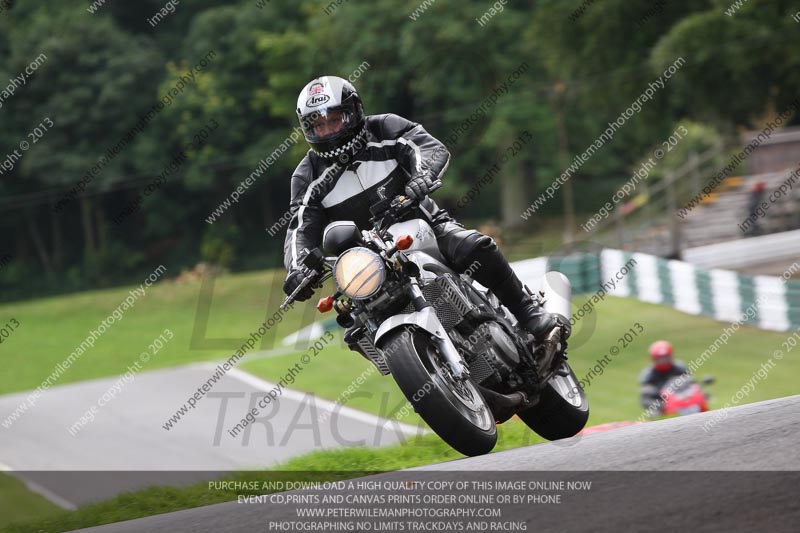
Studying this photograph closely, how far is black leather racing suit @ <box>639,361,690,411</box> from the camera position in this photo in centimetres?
1170

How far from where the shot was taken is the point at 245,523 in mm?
4559

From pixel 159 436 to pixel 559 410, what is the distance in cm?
1068

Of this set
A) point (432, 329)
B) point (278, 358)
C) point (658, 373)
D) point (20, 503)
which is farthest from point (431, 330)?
point (278, 358)

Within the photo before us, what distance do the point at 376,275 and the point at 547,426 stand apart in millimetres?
2129

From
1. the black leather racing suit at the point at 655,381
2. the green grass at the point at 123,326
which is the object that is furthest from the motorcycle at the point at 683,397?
the green grass at the point at 123,326

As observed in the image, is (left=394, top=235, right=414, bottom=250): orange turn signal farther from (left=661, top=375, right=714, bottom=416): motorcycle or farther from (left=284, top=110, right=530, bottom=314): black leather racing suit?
(left=661, top=375, right=714, bottom=416): motorcycle

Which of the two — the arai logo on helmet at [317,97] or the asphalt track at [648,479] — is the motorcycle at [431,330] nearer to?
the asphalt track at [648,479]

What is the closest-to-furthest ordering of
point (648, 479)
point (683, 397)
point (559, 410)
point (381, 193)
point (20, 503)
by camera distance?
point (648, 479) < point (381, 193) < point (559, 410) < point (683, 397) < point (20, 503)

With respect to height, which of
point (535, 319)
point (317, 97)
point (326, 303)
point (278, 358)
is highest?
point (317, 97)

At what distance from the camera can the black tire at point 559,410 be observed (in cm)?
702

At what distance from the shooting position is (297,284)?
6.16 metres

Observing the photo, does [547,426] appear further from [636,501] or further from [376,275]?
[636,501]

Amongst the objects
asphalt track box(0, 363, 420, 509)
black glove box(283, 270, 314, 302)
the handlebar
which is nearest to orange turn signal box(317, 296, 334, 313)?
black glove box(283, 270, 314, 302)

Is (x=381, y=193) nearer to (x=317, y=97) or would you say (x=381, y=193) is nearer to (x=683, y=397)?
(x=317, y=97)
